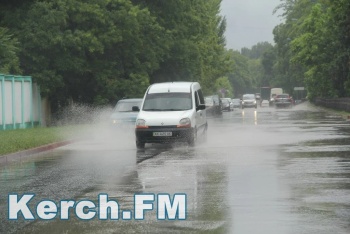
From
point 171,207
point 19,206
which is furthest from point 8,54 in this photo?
point 171,207

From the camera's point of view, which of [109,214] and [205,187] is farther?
[205,187]

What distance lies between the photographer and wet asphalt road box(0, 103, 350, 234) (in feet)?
31.3

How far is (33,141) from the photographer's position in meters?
25.8

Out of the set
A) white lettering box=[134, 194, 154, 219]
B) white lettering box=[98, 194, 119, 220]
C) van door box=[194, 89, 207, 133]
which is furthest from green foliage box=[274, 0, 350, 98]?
white lettering box=[98, 194, 119, 220]

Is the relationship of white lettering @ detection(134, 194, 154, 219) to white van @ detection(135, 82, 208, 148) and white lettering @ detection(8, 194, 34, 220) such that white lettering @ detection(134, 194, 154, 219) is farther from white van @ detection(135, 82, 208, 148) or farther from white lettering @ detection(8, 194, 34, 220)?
white van @ detection(135, 82, 208, 148)

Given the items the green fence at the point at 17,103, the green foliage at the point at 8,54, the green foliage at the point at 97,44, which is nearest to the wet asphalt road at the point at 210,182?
the green fence at the point at 17,103

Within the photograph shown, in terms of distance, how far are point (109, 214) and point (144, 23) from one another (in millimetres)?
39109

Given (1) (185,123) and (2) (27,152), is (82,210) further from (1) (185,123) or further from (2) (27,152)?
(1) (185,123)

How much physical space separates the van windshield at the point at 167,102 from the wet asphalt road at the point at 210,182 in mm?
1318

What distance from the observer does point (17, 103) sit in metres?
38.2

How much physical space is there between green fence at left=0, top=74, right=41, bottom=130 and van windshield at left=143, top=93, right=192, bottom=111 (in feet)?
36.0

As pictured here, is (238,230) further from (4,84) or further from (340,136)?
(4,84)

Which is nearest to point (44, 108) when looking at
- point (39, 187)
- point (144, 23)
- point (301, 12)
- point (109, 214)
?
point (144, 23)

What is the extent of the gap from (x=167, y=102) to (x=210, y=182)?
40.2 feet
